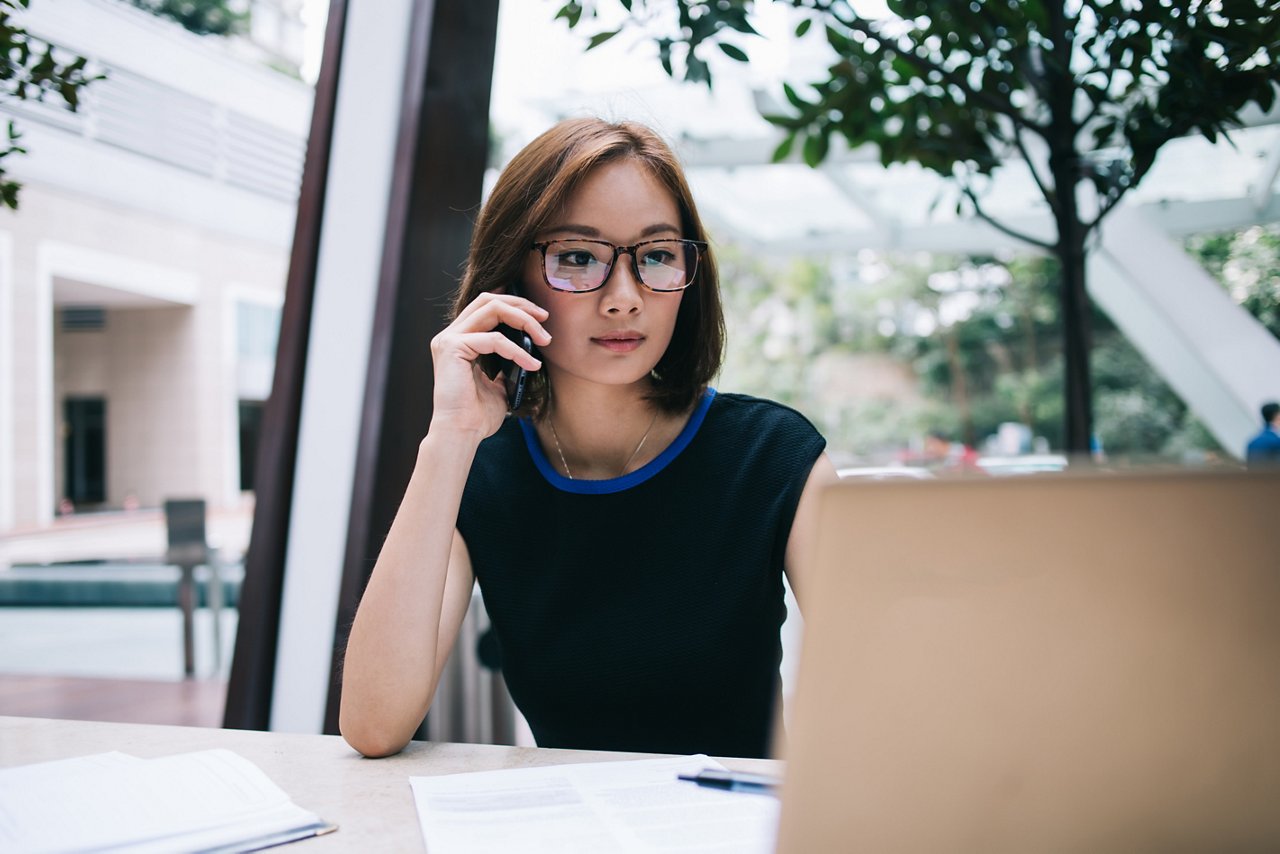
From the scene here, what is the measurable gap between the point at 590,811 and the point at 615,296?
2.43 ft

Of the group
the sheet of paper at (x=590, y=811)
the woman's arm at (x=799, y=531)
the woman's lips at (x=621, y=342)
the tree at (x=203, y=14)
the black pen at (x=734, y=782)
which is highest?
the tree at (x=203, y=14)

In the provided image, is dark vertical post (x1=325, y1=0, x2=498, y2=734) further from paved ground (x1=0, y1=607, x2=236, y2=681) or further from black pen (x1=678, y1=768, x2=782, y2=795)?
black pen (x1=678, y1=768, x2=782, y2=795)

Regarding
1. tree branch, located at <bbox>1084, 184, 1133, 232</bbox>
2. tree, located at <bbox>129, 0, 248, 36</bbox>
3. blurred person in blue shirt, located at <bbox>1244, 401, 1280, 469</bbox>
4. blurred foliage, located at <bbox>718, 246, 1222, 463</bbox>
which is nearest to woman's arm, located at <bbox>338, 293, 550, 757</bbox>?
tree branch, located at <bbox>1084, 184, 1133, 232</bbox>

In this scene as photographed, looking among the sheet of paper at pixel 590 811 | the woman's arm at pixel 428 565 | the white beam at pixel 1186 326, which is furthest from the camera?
the white beam at pixel 1186 326

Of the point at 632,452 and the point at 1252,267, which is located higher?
the point at 1252,267

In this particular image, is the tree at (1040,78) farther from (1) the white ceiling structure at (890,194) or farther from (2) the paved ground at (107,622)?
(2) the paved ground at (107,622)

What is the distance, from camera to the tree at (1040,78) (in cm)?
153

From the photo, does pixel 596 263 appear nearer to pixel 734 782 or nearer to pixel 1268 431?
pixel 734 782

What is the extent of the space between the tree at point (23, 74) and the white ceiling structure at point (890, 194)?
0.80 m

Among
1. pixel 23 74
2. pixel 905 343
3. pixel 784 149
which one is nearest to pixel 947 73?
pixel 784 149

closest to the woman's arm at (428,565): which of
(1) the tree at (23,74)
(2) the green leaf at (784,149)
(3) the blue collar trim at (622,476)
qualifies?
(3) the blue collar trim at (622,476)

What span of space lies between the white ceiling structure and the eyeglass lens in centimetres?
25

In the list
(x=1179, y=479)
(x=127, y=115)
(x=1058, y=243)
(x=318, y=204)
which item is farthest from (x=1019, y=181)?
(x=1179, y=479)

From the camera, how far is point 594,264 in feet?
4.56
